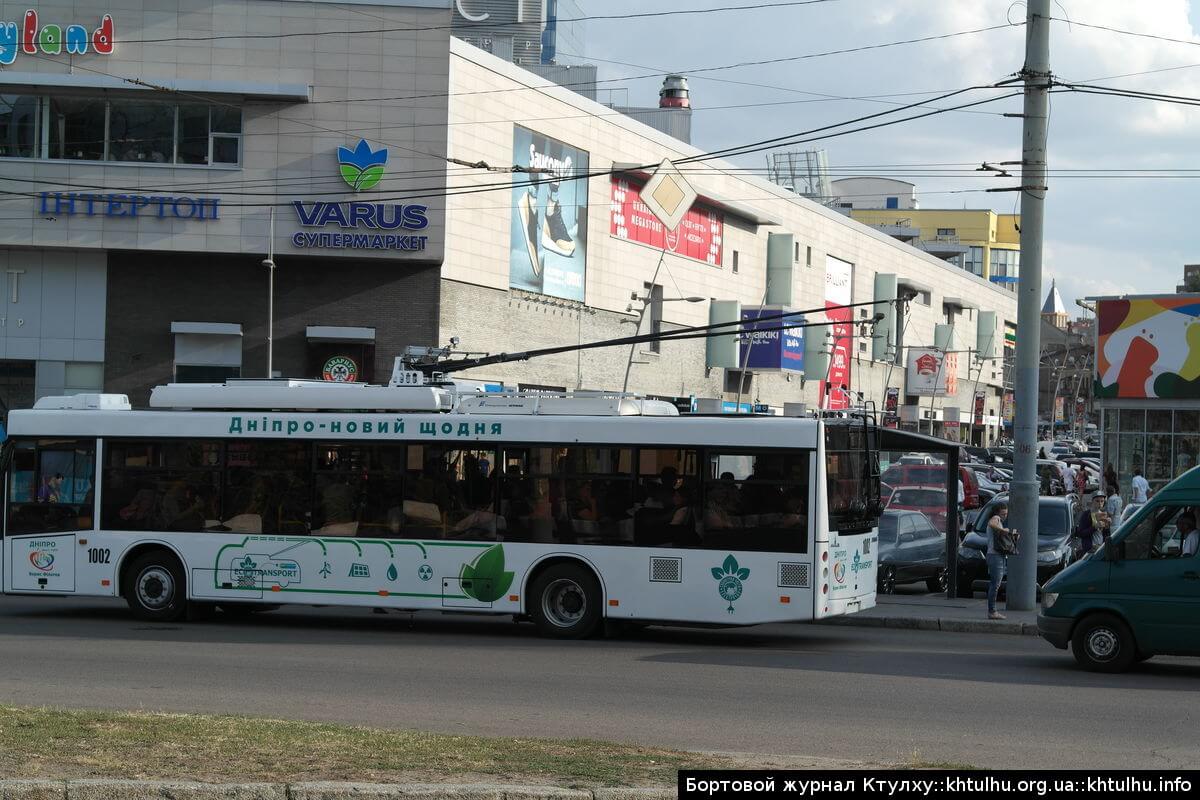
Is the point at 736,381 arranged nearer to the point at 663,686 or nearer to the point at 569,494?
the point at 569,494

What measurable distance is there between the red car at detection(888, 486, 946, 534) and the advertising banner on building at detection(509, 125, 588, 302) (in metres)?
18.4

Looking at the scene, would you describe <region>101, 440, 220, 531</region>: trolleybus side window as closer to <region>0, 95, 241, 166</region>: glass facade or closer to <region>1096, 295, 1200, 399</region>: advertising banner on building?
<region>0, 95, 241, 166</region>: glass facade

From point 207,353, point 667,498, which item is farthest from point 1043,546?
point 207,353

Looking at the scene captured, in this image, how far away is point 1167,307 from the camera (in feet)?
125

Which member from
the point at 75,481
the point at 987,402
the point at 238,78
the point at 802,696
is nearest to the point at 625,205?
the point at 238,78

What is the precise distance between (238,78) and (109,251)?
6.06m

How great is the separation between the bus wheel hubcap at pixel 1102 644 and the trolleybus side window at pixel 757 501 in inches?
129

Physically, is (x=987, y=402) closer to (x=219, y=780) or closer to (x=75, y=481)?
(x=75, y=481)

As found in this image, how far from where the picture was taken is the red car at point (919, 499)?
26998 mm

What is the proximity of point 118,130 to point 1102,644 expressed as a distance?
32423 mm

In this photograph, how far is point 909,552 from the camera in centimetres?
2433

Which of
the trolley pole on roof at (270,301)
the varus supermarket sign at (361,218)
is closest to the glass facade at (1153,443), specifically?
the varus supermarket sign at (361,218)

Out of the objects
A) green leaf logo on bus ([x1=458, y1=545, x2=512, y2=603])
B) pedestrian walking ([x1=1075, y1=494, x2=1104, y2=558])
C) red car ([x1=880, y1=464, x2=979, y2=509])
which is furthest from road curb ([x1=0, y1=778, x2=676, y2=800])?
red car ([x1=880, y1=464, x2=979, y2=509])

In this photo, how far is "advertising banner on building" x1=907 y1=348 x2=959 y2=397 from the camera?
8562 centimetres
